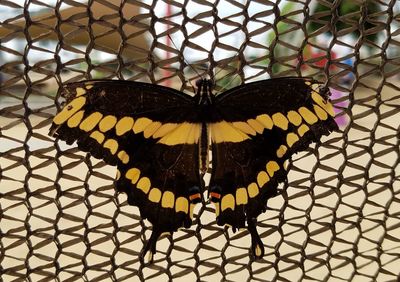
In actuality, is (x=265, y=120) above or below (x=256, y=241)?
above

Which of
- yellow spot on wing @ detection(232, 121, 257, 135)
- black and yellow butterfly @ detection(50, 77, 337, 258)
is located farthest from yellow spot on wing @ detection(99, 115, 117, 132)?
yellow spot on wing @ detection(232, 121, 257, 135)

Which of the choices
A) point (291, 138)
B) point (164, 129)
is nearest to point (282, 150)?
point (291, 138)

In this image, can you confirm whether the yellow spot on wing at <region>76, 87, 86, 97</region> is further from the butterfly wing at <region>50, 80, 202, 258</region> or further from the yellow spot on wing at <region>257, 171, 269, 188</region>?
the yellow spot on wing at <region>257, 171, 269, 188</region>

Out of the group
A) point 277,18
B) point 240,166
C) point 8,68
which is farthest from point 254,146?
point 8,68

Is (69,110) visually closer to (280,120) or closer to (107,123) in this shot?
(107,123)

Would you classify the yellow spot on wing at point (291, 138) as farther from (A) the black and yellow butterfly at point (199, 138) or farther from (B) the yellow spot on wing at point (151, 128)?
(B) the yellow spot on wing at point (151, 128)

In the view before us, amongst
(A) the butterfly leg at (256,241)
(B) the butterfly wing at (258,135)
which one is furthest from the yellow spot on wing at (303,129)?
(A) the butterfly leg at (256,241)

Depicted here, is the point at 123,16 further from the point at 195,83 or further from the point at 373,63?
the point at 373,63
